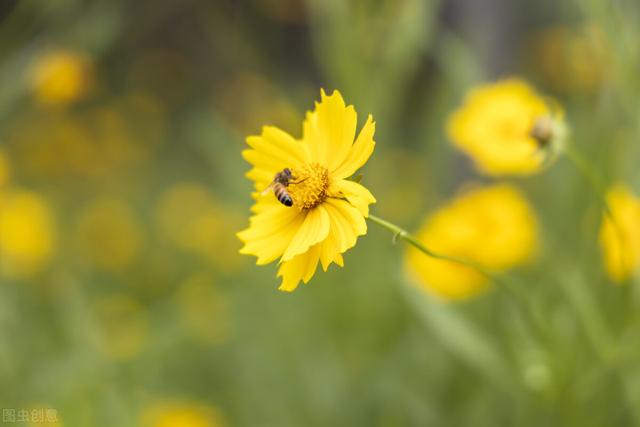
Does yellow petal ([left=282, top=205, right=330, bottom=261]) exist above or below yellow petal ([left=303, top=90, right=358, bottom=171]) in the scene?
below

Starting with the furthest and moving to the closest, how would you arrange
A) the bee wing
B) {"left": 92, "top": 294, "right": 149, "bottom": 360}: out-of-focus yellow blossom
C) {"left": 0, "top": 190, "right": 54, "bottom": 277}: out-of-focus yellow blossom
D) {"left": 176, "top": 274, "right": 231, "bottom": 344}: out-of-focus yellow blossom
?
{"left": 176, "top": 274, "right": 231, "bottom": 344}: out-of-focus yellow blossom
{"left": 0, "top": 190, "right": 54, "bottom": 277}: out-of-focus yellow blossom
{"left": 92, "top": 294, "right": 149, "bottom": 360}: out-of-focus yellow blossom
the bee wing

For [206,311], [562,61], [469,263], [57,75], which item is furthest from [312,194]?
[562,61]

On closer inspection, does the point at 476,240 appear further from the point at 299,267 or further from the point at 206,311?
the point at 206,311

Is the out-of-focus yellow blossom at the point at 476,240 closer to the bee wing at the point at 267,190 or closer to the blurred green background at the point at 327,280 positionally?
the blurred green background at the point at 327,280

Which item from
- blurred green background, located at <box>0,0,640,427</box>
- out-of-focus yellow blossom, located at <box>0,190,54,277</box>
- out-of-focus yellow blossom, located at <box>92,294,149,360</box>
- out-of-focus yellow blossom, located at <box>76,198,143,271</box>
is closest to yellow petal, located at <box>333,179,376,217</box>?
blurred green background, located at <box>0,0,640,427</box>

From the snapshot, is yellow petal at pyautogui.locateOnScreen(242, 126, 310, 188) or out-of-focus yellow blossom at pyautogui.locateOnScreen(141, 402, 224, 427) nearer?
yellow petal at pyautogui.locateOnScreen(242, 126, 310, 188)

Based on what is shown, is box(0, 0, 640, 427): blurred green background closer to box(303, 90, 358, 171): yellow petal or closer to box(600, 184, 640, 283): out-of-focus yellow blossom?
box(600, 184, 640, 283): out-of-focus yellow blossom

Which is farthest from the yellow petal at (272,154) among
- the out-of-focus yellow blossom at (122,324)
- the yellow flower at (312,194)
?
the out-of-focus yellow blossom at (122,324)
